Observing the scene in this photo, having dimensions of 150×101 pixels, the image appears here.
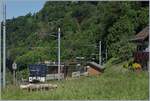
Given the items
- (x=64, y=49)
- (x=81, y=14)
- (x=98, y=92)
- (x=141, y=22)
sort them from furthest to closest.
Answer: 1. (x=81, y=14)
2. (x=64, y=49)
3. (x=141, y=22)
4. (x=98, y=92)

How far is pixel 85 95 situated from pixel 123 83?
1397 millimetres

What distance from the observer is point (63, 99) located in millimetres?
7250

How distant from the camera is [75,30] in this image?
60.7 metres

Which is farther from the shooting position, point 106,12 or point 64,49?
point 64,49

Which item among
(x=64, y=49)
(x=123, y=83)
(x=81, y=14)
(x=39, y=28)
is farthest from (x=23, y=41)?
(x=123, y=83)

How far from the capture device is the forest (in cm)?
4188

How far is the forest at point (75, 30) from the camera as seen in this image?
41875mm

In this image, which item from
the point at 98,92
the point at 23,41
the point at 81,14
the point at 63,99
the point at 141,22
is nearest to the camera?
the point at 63,99

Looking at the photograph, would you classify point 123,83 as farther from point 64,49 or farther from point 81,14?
point 81,14

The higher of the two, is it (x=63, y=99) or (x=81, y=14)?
(x=81, y=14)

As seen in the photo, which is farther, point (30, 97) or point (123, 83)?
point (123, 83)

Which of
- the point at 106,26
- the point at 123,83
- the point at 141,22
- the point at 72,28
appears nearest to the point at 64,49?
the point at 72,28

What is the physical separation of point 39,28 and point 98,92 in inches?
1638

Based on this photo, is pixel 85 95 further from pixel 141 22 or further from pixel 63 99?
pixel 141 22
